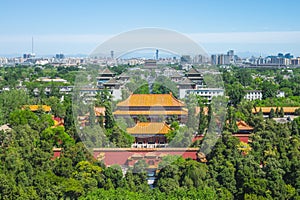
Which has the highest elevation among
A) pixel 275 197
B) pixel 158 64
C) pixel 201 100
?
pixel 158 64

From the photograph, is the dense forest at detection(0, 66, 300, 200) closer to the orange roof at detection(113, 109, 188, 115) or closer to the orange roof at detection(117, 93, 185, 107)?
the orange roof at detection(113, 109, 188, 115)

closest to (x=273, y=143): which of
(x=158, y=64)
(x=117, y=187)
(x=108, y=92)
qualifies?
(x=117, y=187)

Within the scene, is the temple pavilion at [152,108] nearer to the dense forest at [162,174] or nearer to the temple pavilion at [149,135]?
the temple pavilion at [149,135]

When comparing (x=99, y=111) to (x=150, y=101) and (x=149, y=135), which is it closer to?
(x=150, y=101)

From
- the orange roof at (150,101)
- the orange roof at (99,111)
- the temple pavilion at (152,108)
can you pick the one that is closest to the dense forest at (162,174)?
the orange roof at (99,111)

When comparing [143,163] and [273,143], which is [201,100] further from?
[143,163]

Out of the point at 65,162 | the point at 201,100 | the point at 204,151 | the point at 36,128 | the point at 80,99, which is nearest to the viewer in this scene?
the point at 65,162

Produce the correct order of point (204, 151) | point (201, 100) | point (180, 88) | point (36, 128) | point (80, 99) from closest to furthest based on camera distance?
point (204, 151)
point (36, 128)
point (80, 99)
point (201, 100)
point (180, 88)

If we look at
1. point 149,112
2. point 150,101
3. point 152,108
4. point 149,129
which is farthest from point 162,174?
point 150,101
